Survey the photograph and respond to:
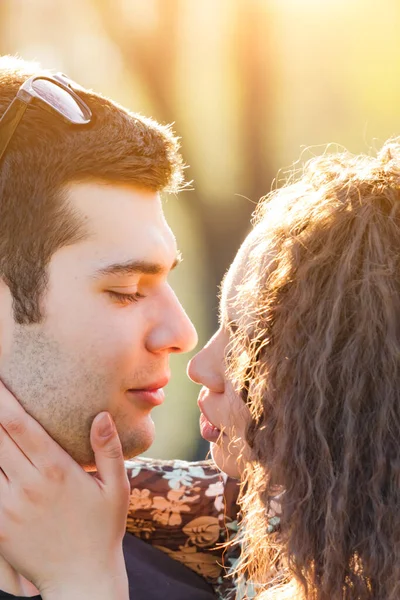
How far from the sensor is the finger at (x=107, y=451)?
201cm

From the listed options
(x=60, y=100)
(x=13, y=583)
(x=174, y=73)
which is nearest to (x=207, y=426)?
(x=13, y=583)

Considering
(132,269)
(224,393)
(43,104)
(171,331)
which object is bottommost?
(224,393)

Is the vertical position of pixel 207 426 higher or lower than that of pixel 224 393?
lower

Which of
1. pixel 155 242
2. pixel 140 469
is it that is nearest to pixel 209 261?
pixel 140 469

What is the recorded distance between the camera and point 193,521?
2537 millimetres

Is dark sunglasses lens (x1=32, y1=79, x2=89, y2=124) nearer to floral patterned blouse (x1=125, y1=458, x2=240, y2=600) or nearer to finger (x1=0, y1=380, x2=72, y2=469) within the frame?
finger (x1=0, y1=380, x2=72, y2=469)

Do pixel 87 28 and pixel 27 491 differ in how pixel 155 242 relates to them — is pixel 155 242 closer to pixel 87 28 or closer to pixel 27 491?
pixel 27 491

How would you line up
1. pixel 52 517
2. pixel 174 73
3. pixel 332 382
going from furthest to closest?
pixel 174 73 < pixel 52 517 < pixel 332 382

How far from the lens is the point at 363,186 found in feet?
6.21

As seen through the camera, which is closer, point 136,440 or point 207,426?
point 136,440

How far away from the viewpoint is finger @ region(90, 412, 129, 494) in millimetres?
2008

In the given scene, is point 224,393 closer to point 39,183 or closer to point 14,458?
point 14,458

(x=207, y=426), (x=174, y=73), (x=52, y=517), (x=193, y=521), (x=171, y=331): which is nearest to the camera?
(x=52, y=517)

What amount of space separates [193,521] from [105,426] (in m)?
0.70
